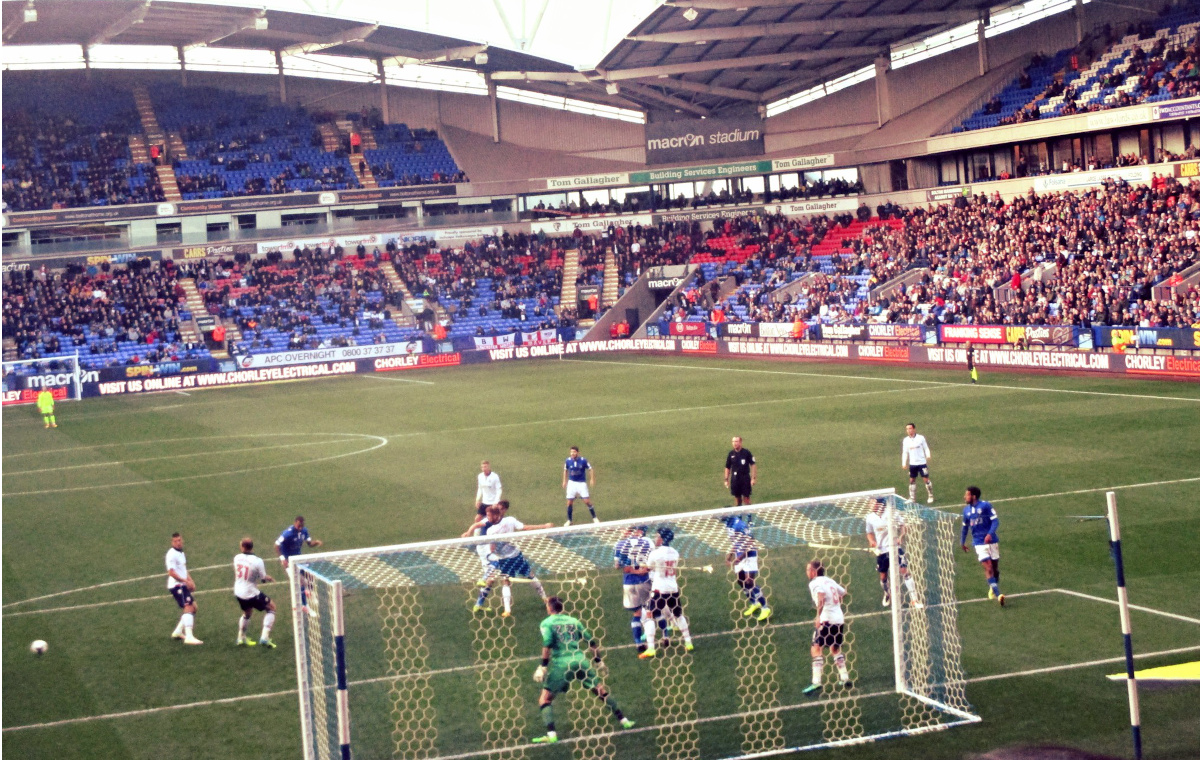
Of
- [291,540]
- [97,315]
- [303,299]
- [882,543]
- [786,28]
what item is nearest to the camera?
[882,543]

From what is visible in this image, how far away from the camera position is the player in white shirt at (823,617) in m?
12.4

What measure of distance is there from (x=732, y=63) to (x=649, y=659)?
50.7 m

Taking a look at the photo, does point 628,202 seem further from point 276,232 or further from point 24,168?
point 24,168

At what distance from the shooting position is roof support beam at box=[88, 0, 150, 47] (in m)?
57.4

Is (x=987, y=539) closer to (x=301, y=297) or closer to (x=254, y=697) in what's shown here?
(x=254, y=697)

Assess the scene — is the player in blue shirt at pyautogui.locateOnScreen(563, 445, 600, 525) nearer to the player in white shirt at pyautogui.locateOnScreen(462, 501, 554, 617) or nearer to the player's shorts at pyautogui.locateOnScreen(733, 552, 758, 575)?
the player in white shirt at pyautogui.locateOnScreen(462, 501, 554, 617)

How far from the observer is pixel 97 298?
62.2 m

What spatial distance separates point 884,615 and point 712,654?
8.26 ft

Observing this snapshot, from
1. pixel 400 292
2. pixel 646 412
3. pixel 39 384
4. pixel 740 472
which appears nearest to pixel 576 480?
pixel 740 472

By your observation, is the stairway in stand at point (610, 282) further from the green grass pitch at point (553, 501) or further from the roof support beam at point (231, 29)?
the roof support beam at point (231, 29)

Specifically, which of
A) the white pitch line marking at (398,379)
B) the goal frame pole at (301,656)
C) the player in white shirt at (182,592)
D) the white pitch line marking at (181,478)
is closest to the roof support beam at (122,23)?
the white pitch line marking at (398,379)

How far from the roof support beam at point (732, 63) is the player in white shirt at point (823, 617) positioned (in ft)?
167

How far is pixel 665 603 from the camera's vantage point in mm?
13594

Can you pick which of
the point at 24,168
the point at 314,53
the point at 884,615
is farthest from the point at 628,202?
the point at 884,615
